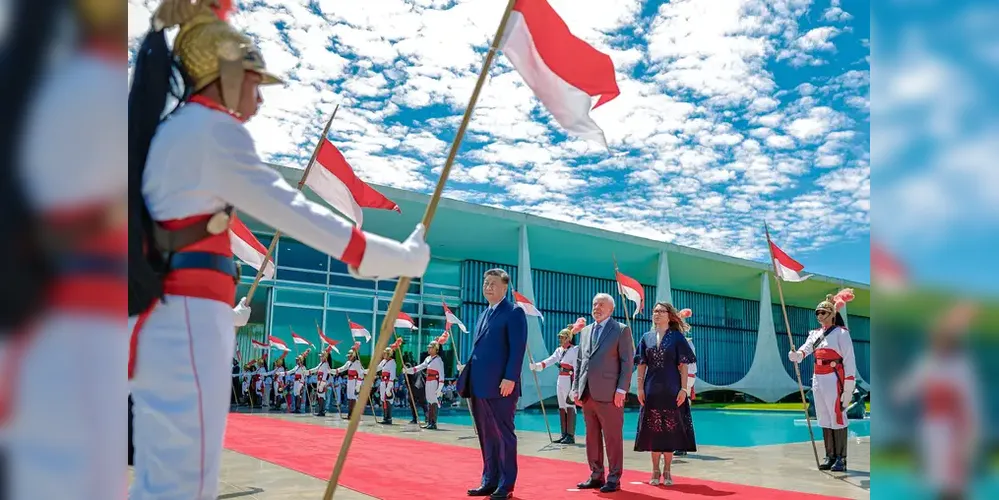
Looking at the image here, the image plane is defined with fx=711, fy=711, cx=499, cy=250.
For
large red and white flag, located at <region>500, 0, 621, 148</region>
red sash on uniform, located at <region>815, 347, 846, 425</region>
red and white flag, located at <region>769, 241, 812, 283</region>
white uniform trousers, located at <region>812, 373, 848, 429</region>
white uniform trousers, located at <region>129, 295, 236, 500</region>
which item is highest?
large red and white flag, located at <region>500, 0, 621, 148</region>

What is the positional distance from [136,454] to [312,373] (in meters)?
19.6

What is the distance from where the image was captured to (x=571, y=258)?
28.8 metres

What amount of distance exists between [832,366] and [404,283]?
21.4 feet

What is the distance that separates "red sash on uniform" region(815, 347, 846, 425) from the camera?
726 centimetres

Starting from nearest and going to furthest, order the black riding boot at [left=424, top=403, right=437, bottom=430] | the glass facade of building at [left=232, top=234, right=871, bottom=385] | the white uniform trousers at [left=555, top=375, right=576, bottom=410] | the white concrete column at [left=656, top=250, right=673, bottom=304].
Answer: the white uniform trousers at [left=555, top=375, right=576, bottom=410] → the black riding boot at [left=424, top=403, right=437, bottom=430] → the glass facade of building at [left=232, top=234, right=871, bottom=385] → the white concrete column at [left=656, top=250, right=673, bottom=304]

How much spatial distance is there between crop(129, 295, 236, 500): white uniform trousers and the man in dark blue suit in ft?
11.8

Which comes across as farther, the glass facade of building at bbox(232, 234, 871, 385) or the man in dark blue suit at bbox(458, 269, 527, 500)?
the glass facade of building at bbox(232, 234, 871, 385)

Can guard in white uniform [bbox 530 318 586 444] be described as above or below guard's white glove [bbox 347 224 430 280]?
below

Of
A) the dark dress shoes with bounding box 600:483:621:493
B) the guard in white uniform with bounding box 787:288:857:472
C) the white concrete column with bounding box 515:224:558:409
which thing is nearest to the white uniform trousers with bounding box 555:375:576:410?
the guard in white uniform with bounding box 787:288:857:472

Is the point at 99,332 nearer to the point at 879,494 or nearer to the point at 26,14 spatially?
the point at 26,14

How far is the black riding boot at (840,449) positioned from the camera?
7336 millimetres

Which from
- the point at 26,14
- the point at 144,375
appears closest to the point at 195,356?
the point at 144,375

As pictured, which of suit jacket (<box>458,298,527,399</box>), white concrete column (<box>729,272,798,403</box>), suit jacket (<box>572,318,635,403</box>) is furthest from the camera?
white concrete column (<box>729,272,798,403</box>)

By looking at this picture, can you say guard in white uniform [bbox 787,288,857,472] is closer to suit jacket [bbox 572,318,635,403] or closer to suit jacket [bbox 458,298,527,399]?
suit jacket [bbox 572,318,635,403]
